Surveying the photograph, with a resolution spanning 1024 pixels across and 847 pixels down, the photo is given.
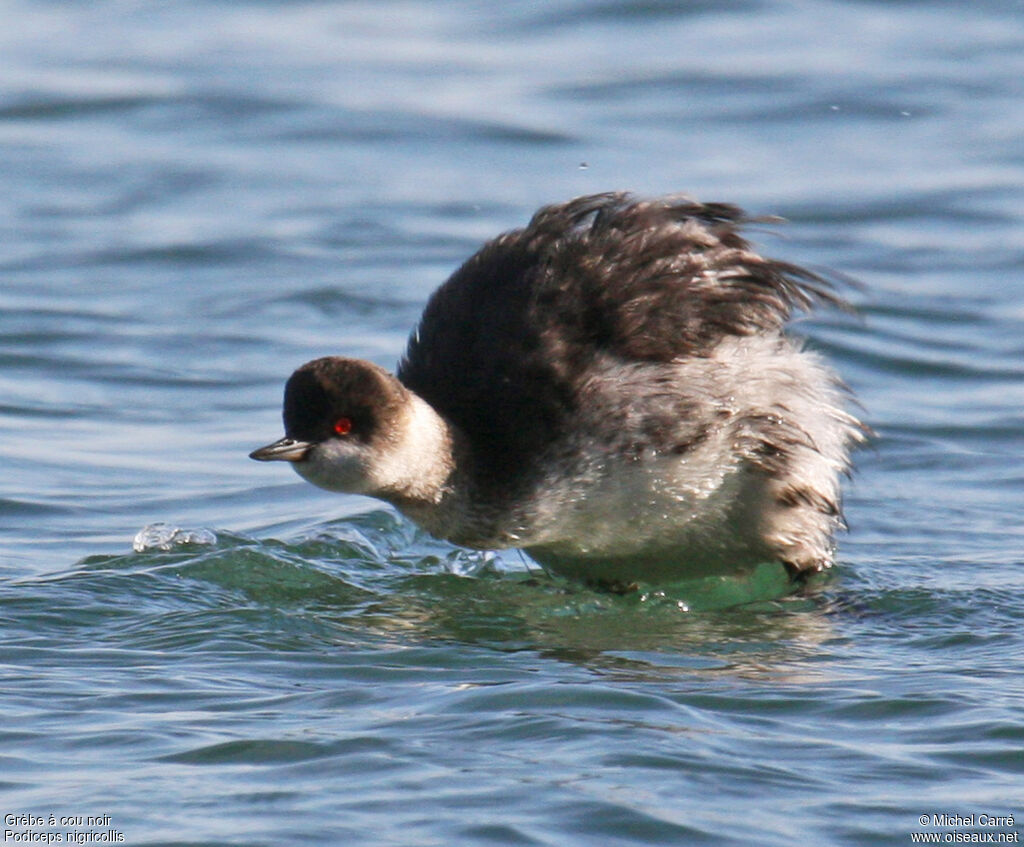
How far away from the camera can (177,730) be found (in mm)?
6789

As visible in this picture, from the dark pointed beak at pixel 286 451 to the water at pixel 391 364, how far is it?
2.30ft

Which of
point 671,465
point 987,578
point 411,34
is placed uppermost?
point 411,34

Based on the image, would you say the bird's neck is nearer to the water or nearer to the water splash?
the water

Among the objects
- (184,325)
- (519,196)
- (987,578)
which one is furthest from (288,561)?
(519,196)

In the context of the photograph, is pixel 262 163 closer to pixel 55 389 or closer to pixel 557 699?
pixel 55 389

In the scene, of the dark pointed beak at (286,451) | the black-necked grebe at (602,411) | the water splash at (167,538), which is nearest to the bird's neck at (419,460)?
the black-necked grebe at (602,411)

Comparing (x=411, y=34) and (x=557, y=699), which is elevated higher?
(x=411, y=34)

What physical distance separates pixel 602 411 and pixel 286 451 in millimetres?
1314

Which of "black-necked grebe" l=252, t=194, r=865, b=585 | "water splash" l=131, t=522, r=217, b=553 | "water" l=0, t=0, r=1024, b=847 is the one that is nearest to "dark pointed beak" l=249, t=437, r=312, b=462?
"black-necked grebe" l=252, t=194, r=865, b=585

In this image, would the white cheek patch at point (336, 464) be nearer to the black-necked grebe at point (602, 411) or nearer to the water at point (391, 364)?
the black-necked grebe at point (602, 411)

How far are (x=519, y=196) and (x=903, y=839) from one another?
1105 centimetres

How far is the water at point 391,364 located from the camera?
21.0 ft

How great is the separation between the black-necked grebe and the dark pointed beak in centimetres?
1

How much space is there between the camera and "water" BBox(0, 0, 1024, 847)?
6414 mm
